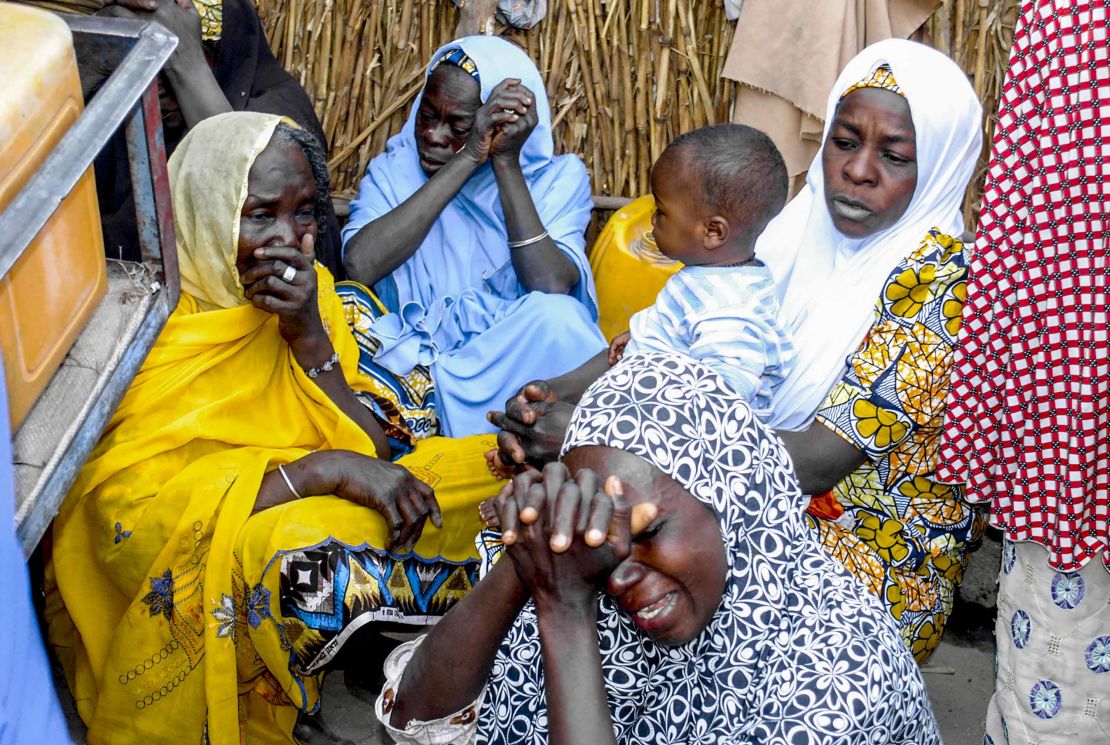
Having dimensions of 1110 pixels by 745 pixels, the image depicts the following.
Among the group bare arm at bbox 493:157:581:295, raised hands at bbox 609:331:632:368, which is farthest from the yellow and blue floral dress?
bare arm at bbox 493:157:581:295

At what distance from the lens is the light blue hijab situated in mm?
4172

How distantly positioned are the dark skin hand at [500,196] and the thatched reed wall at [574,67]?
0.57 metres

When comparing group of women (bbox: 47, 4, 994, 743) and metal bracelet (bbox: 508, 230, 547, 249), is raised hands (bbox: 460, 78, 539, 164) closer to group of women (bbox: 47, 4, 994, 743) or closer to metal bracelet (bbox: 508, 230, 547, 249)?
group of women (bbox: 47, 4, 994, 743)

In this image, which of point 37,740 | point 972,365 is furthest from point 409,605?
point 37,740

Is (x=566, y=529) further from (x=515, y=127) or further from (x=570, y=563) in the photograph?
(x=515, y=127)

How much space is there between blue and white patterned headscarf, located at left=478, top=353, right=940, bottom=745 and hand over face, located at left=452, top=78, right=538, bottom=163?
6.41ft

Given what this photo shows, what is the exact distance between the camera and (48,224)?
179cm

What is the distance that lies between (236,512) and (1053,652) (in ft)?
6.73

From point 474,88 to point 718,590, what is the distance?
2533mm

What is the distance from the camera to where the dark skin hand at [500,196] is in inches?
159

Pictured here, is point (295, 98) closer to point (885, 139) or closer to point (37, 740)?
point (885, 139)

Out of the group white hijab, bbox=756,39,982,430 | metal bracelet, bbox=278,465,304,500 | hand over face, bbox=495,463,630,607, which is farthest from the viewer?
metal bracelet, bbox=278,465,304,500

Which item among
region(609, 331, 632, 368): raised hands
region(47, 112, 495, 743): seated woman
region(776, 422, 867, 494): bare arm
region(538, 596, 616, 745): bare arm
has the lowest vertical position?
region(47, 112, 495, 743): seated woman

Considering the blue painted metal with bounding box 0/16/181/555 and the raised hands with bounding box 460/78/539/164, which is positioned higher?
the blue painted metal with bounding box 0/16/181/555
